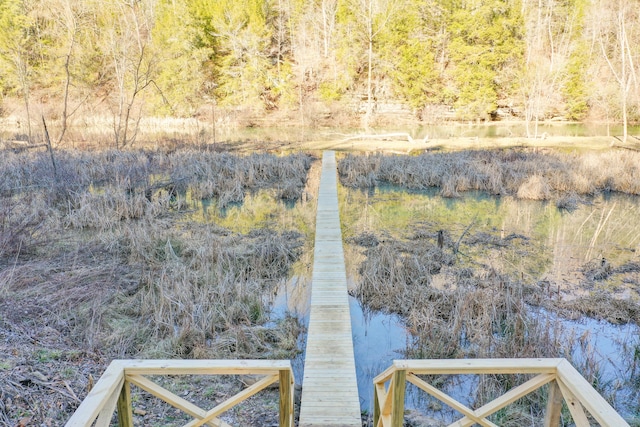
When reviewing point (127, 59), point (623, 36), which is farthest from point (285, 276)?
point (623, 36)

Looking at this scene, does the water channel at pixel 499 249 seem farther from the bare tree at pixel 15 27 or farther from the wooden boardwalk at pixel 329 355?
the bare tree at pixel 15 27

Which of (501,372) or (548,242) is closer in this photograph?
(501,372)

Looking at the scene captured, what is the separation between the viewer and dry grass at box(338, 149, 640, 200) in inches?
433

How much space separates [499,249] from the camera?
724 centimetres

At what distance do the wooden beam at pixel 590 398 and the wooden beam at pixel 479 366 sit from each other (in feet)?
0.20

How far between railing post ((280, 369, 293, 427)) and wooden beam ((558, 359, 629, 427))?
1216 mm

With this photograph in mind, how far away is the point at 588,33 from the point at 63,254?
32882 mm

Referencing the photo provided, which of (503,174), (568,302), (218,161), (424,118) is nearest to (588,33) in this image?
(424,118)

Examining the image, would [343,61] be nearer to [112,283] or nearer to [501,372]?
[112,283]

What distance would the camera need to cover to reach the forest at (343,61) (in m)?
26.6

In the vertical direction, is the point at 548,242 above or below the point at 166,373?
below

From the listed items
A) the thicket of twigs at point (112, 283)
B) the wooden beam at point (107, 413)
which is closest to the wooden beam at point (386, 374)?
the wooden beam at point (107, 413)

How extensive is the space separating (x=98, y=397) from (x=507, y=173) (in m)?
11.9

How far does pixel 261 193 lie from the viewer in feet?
36.3
